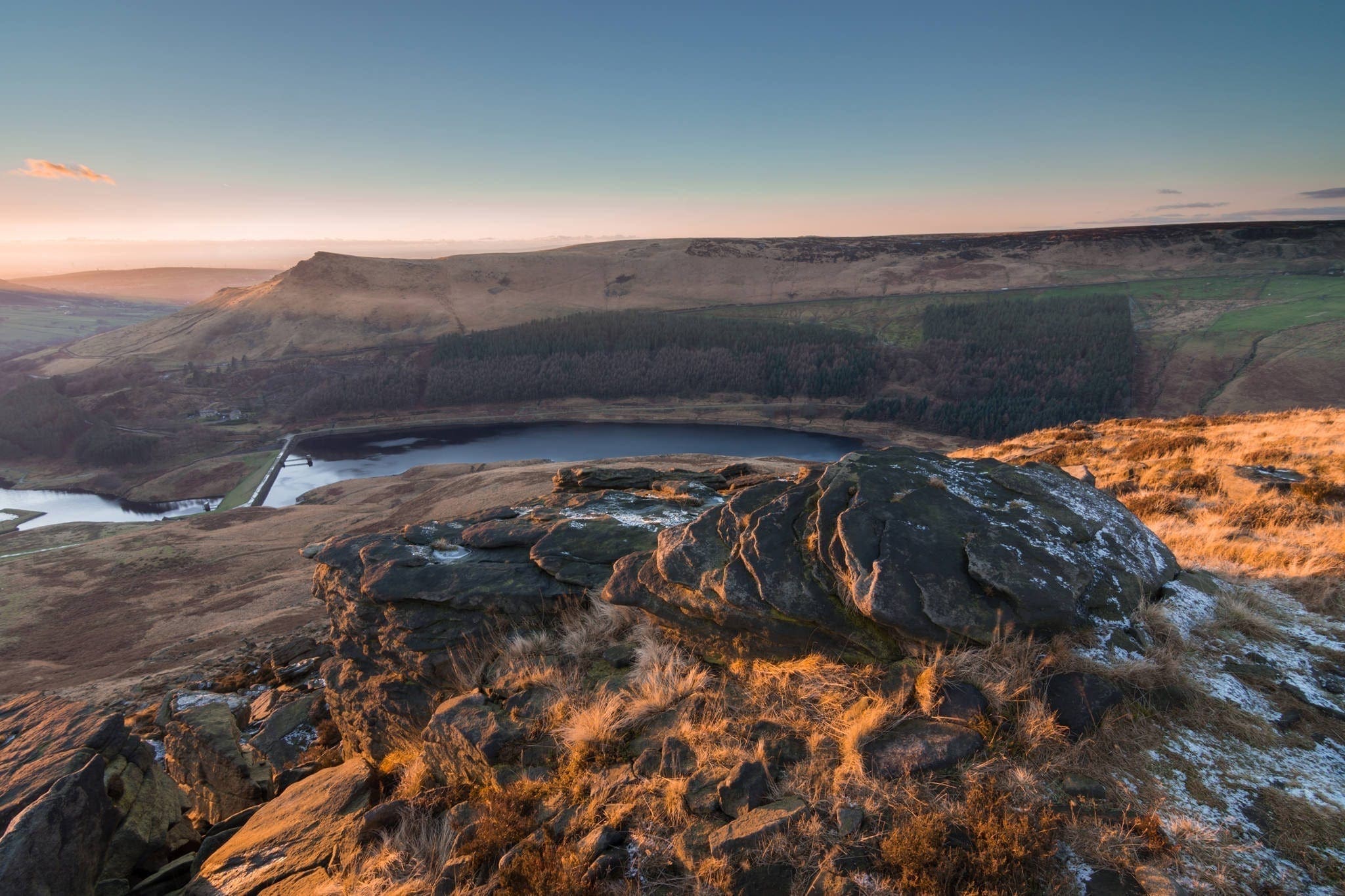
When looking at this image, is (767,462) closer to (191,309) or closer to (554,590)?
(554,590)

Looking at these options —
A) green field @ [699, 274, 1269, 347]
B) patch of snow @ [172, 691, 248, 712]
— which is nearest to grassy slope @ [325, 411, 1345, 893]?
patch of snow @ [172, 691, 248, 712]

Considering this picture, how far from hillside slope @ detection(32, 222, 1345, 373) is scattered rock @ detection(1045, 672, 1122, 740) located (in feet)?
538

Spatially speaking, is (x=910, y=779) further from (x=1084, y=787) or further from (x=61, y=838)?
(x=61, y=838)

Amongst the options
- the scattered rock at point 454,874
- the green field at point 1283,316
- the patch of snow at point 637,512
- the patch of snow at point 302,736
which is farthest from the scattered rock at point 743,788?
the green field at point 1283,316

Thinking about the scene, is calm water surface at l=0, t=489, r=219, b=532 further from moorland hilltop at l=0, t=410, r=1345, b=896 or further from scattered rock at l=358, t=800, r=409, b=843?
scattered rock at l=358, t=800, r=409, b=843

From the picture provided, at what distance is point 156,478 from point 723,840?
356ft

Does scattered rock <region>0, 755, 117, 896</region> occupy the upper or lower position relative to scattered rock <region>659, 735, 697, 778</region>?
lower

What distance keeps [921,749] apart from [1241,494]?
13.4m

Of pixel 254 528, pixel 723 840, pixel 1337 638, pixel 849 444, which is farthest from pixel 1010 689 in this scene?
pixel 849 444

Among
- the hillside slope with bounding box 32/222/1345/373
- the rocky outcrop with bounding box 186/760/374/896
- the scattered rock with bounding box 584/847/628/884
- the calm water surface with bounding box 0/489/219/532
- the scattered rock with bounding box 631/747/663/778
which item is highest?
the hillside slope with bounding box 32/222/1345/373

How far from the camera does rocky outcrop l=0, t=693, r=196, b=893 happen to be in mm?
7555

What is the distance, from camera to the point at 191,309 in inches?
7781

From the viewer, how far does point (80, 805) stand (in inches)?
322

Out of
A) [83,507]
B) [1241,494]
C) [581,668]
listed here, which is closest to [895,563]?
[581,668]
